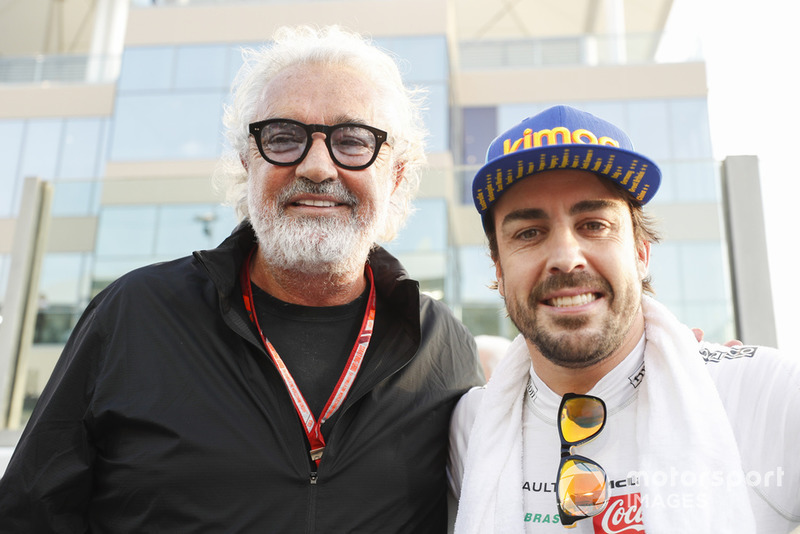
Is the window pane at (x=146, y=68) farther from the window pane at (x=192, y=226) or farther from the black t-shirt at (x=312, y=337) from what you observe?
the black t-shirt at (x=312, y=337)

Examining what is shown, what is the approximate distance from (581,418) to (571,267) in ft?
1.31

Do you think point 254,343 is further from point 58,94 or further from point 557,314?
point 58,94

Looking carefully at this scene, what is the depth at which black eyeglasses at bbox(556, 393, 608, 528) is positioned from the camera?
1634mm

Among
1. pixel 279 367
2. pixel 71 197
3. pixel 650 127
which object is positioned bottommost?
pixel 279 367

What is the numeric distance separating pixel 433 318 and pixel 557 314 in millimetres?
801

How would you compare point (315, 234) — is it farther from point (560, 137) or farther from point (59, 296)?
point (59, 296)

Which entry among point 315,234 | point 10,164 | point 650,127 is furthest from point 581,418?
point 10,164

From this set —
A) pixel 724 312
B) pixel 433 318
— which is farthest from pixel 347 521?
pixel 724 312

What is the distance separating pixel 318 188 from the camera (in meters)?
2.24

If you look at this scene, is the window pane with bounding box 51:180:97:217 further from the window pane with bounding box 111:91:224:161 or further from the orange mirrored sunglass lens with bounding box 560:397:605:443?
the window pane with bounding box 111:91:224:161

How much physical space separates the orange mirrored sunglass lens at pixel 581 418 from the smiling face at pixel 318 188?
0.89 meters

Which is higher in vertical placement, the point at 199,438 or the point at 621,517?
the point at 199,438

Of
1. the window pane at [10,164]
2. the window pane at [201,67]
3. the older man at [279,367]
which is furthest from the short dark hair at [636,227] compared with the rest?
the window pane at [10,164]

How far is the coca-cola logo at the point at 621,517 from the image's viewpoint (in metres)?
1.63
